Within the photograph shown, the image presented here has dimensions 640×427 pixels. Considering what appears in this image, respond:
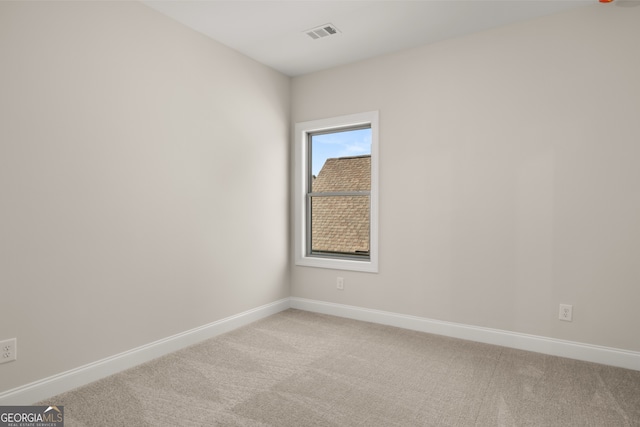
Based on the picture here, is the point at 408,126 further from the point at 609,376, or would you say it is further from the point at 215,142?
the point at 609,376

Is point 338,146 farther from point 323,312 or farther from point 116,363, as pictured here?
point 116,363

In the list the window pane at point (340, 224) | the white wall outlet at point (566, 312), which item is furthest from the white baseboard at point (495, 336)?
the window pane at point (340, 224)

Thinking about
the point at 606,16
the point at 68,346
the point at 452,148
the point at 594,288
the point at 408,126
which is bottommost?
the point at 68,346

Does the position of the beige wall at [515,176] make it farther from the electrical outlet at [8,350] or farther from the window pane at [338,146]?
the electrical outlet at [8,350]

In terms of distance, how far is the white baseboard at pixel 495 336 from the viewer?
8.73 ft

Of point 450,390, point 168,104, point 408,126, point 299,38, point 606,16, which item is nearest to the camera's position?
point 450,390

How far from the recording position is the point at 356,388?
7.62 ft

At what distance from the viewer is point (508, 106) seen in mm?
3031

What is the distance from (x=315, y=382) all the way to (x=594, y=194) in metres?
2.43

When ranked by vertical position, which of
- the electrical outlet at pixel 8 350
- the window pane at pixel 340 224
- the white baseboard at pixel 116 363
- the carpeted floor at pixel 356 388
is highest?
the window pane at pixel 340 224

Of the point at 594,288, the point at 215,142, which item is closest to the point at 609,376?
the point at 594,288

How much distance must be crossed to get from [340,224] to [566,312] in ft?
7.15

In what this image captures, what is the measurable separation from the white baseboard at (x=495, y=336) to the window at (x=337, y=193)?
1.50 ft

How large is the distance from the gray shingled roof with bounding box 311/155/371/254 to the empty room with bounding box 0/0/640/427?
0.03m
